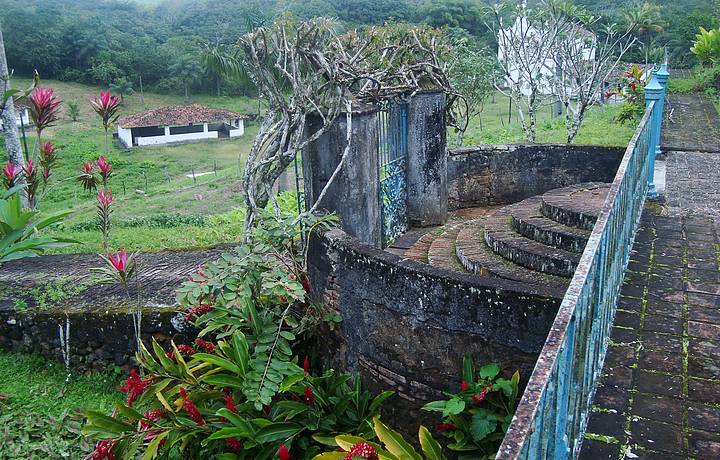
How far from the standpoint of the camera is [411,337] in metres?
4.89

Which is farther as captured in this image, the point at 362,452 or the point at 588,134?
the point at 588,134

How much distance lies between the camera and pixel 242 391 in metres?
5.05

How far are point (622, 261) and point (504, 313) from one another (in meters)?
0.79

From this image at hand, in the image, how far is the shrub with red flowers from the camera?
4.86 m

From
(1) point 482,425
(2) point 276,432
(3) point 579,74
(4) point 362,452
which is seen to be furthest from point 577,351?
(3) point 579,74

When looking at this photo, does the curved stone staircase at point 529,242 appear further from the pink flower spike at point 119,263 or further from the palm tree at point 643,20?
the palm tree at point 643,20

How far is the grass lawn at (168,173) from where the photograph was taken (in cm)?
1116

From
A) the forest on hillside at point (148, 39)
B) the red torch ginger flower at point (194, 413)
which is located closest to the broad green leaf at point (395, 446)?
the red torch ginger flower at point (194, 413)

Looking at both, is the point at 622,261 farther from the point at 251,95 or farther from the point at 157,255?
the point at 251,95

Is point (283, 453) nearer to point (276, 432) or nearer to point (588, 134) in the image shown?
point (276, 432)

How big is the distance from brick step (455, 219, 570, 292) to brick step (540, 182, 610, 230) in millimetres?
697

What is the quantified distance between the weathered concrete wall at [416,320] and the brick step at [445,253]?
145 cm

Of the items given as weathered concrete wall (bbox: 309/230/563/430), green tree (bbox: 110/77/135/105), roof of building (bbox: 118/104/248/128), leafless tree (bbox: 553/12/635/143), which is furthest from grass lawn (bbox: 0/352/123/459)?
green tree (bbox: 110/77/135/105)

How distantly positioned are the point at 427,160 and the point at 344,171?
2420 millimetres
